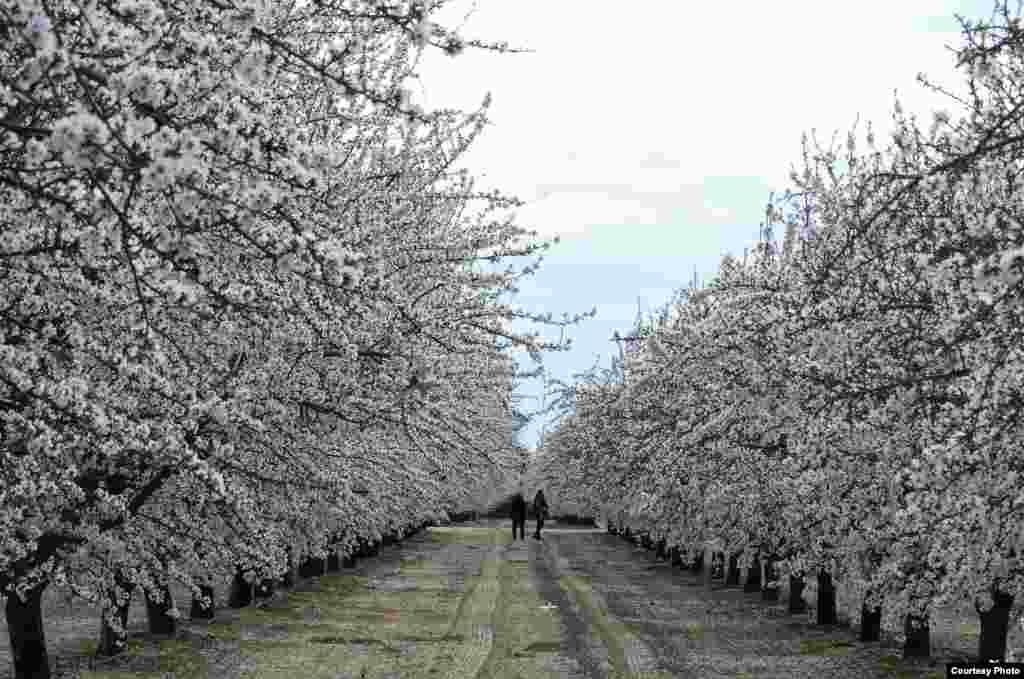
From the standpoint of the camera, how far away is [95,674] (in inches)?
637

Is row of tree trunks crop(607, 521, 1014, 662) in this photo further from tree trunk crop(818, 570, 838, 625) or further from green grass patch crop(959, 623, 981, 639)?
green grass patch crop(959, 623, 981, 639)

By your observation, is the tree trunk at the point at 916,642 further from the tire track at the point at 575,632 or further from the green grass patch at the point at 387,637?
the green grass patch at the point at 387,637

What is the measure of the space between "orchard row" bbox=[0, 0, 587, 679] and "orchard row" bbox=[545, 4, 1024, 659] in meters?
3.23

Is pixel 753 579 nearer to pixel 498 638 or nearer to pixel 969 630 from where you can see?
pixel 969 630

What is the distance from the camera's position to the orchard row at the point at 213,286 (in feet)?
18.3

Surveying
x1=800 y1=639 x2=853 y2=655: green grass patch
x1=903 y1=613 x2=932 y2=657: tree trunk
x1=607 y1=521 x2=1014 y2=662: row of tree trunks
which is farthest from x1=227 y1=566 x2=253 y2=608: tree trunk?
x1=903 y1=613 x2=932 y2=657: tree trunk

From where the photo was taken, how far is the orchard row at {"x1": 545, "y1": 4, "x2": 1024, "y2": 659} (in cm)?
864

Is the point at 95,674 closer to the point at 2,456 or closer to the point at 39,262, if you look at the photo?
the point at 2,456

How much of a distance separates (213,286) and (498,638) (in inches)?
610

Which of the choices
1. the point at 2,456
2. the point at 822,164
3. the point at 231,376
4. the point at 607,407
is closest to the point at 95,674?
the point at 231,376

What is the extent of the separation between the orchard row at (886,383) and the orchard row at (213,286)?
3.23 m

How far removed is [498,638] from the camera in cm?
2105

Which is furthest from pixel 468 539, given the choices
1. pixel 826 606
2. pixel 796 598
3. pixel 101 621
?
pixel 101 621

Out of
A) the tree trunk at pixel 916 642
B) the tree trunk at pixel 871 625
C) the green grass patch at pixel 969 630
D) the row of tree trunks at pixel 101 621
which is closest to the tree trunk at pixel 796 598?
the green grass patch at pixel 969 630
